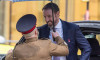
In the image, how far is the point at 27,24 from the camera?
294cm

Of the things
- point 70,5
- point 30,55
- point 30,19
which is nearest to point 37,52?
point 30,55

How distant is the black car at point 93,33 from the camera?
14.3ft

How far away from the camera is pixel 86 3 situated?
11695 mm

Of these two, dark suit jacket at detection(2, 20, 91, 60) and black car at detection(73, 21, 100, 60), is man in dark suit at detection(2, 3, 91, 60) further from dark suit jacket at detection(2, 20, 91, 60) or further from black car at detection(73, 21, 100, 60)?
black car at detection(73, 21, 100, 60)

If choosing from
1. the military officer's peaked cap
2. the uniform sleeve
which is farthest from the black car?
the military officer's peaked cap

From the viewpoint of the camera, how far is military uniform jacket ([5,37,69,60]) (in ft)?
9.38

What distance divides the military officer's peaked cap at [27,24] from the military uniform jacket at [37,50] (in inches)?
4.7

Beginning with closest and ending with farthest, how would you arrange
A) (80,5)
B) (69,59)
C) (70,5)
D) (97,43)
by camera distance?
(69,59)
(97,43)
(70,5)
(80,5)

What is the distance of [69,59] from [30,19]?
85 cm

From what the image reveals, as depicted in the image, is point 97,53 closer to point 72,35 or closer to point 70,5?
point 72,35

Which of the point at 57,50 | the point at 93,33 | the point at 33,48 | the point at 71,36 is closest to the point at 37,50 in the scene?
the point at 33,48

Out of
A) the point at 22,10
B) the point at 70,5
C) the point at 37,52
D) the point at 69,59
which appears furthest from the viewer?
the point at 70,5

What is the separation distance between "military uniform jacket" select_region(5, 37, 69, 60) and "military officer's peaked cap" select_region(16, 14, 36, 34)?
120mm

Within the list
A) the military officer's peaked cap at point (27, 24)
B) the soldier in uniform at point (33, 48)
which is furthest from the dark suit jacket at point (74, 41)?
the military officer's peaked cap at point (27, 24)
